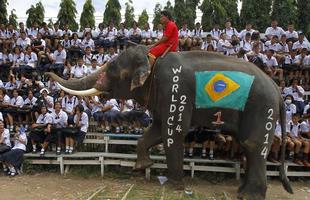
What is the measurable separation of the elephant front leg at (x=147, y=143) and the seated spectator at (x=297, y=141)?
3254mm

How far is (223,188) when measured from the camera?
10.1 meters

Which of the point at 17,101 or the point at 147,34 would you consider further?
the point at 147,34

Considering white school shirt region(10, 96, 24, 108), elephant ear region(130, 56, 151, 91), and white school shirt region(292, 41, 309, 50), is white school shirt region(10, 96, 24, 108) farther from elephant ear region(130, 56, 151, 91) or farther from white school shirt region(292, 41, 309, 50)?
white school shirt region(292, 41, 309, 50)

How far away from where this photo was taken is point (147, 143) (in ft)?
31.8

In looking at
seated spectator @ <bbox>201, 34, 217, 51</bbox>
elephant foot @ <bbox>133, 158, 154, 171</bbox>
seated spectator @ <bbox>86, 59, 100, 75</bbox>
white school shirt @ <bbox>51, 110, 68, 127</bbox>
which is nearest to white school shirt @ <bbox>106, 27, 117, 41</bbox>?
seated spectator @ <bbox>86, 59, 100, 75</bbox>

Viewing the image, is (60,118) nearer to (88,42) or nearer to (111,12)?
(88,42)

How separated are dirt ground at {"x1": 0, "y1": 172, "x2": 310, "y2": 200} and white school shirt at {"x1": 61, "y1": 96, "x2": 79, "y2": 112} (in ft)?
6.90

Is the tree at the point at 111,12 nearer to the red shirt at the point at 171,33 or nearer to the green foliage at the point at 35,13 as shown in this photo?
the green foliage at the point at 35,13

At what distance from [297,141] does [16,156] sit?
663 cm

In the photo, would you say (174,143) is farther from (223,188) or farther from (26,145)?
(26,145)

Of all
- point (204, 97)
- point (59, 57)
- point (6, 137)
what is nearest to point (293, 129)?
point (204, 97)

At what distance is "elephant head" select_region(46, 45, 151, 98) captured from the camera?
30.1ft

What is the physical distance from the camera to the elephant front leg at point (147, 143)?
31.7 ft

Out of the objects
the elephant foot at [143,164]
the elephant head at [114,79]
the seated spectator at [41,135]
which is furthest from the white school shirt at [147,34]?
the elephant foot at [143,164]
